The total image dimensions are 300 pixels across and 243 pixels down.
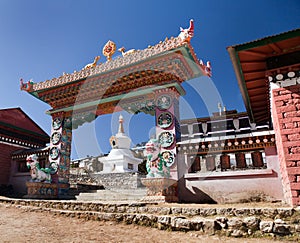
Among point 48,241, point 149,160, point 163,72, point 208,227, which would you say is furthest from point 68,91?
point 208,227

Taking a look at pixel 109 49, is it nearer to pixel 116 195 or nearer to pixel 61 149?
pixel 61 149

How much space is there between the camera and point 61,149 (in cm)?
1193

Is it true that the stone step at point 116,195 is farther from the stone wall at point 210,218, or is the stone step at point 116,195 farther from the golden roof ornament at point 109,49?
the golden roof ornament at point 109,49

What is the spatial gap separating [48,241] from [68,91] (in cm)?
863

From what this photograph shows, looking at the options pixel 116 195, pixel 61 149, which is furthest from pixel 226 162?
pixel 61 149

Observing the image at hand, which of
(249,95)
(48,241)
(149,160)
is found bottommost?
(48,241)

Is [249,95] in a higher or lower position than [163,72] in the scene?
lower

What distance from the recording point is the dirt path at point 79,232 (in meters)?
4.35

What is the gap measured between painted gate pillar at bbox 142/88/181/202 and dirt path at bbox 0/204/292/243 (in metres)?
2.54

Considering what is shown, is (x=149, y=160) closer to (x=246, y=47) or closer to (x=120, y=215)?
(x=120, y=215)

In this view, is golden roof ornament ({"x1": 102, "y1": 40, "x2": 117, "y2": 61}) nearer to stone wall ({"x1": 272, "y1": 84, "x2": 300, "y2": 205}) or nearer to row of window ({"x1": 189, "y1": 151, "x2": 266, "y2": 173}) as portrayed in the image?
row of window ({"x1": 189, "y1": 151, "x2": 266, "y2": 173})

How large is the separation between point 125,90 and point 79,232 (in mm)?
6887

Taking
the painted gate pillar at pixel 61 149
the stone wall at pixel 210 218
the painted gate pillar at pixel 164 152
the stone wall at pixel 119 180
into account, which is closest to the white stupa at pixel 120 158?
the stone wall at pixel 119 180

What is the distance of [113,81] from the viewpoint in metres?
10.6
